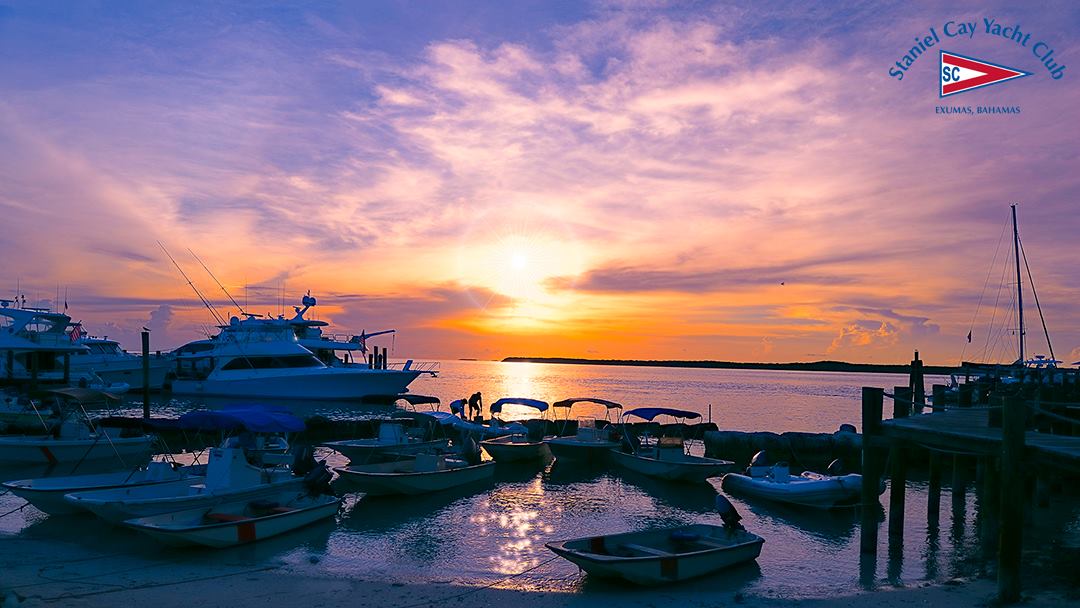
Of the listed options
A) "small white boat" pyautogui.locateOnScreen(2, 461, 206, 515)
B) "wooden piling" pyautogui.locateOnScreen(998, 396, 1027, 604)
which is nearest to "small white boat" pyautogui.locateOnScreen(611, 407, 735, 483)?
"wooden piling" pyautogui.locateOnScreen(998, 396, 1027, 604)

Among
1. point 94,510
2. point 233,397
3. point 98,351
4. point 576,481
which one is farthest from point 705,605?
point 98,351

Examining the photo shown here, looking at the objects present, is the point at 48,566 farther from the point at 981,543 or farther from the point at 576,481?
the point at 981,543

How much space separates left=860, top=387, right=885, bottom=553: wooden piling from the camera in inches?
622

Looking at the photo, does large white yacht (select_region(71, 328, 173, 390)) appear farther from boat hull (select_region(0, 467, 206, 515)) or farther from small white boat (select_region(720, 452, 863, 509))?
small white boat (select_region(720, 452, 863, 509))

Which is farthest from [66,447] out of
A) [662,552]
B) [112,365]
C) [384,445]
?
[112,365]

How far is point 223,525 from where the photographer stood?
1464cm

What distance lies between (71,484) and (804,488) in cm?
1894

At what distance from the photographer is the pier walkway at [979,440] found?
11.2 m

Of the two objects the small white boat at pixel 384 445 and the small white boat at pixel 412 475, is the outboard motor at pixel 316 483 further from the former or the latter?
the small white boat at pixel 384 445

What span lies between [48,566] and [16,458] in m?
13.9

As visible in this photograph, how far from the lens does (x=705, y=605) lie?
12.0 m

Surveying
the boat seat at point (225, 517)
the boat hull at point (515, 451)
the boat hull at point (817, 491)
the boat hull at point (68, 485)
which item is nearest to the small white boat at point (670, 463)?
the boat hull at point (817, 491)

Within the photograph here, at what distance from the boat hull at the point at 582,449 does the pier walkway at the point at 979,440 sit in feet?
44.5

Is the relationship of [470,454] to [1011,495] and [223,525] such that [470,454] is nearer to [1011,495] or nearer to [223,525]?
[223,525]
